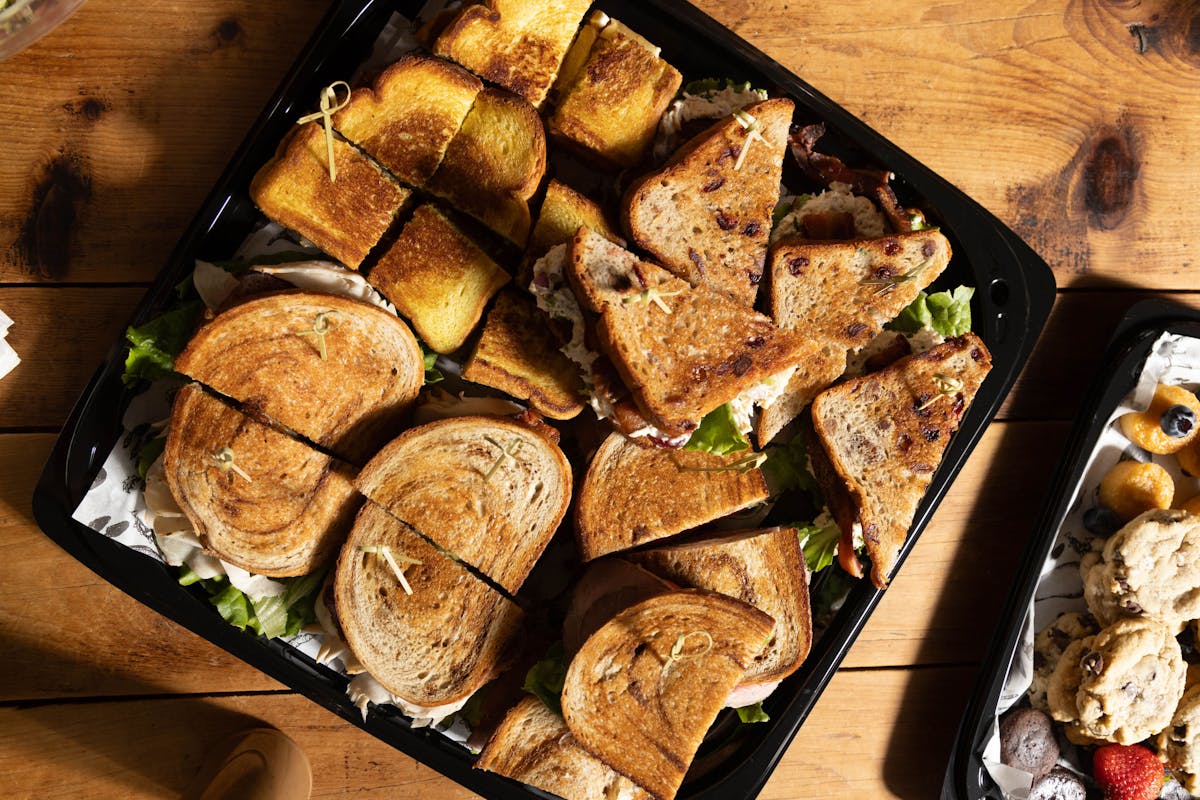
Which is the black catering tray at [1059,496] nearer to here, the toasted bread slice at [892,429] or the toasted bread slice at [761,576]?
the toasted bread slice at [892,429]

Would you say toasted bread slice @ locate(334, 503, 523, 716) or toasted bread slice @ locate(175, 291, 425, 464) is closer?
toasted bread slice @ locate(175, 291, 425, 464)

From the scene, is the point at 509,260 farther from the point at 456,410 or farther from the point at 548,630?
the point at 548,630

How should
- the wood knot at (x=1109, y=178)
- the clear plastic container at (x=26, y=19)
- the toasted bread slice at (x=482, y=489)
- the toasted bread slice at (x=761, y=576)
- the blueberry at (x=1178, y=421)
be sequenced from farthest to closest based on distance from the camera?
the wood knot at (x=1109, y=178), the blueberry at (x=1178, y=421), the toasted bread slice at (x=761, y=576), the toasted bread slice at (x=482, y=489), the clear plastic container at (x=26, y=19)

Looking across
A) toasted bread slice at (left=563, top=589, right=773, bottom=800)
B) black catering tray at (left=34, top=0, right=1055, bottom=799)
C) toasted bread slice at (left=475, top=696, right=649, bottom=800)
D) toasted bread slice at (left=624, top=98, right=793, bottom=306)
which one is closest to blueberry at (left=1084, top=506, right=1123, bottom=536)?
black catering tray at (left=34, top=0, right=1055, bottom=799)

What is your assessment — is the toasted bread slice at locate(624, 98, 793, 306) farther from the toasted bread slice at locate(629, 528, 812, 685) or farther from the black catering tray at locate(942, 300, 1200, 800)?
the black catering tray at locate(942, 300, 1200, 800)

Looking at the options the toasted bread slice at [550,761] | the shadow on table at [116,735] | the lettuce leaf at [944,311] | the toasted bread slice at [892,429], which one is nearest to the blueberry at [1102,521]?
the toasted bread slice at [892,429]

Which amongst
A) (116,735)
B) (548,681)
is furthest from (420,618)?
(116,735)

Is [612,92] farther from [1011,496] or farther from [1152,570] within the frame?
[1152,570]
